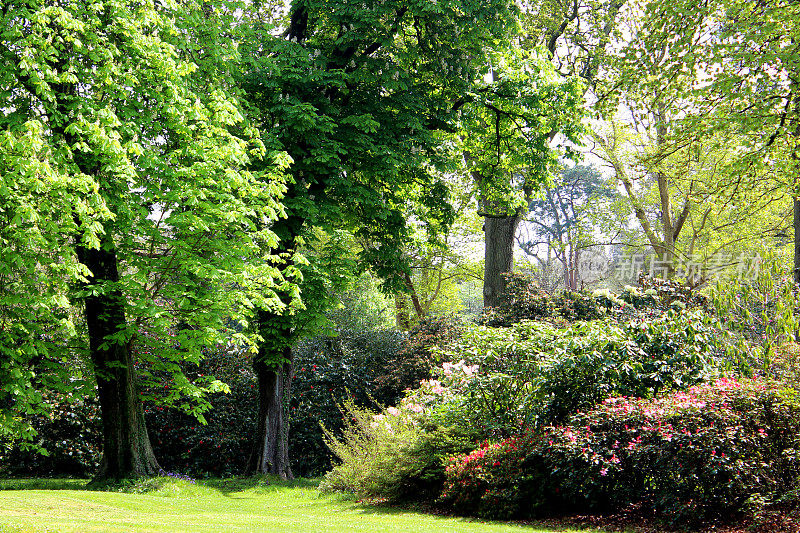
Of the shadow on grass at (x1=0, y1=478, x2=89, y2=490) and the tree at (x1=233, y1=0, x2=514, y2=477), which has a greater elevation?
the tree at (x1=233, y1=0, x2=514, y2=477)

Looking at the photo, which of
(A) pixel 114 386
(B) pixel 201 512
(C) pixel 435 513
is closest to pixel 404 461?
(C) pixel 435 513

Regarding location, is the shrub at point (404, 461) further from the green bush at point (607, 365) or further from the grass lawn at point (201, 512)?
the green bush at point (607, 365)

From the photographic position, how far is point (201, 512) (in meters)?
8.98

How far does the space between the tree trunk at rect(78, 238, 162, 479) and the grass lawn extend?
0.57m

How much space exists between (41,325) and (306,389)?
7980 mm

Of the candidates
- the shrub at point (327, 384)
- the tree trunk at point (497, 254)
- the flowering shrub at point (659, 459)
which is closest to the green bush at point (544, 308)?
the tree trunk at point (497, 254)

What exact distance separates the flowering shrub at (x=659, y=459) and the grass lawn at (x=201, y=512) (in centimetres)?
66

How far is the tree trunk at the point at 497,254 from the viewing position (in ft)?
61.2

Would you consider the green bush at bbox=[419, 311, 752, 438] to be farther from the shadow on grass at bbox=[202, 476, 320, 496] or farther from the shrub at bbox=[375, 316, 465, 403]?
the shrub at bbox=[375, 316, 465, 403]

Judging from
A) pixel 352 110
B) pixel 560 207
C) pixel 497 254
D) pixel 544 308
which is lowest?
pixel 544 308

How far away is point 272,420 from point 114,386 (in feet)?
11.6

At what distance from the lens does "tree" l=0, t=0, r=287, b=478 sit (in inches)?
329

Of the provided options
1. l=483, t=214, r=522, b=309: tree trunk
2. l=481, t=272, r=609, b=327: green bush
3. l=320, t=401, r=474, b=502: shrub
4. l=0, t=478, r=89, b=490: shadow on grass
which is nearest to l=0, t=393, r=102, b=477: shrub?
l=0, t=478, r=89, b=490: shadow on grass

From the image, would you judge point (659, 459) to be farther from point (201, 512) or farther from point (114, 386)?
point (114, 386)
